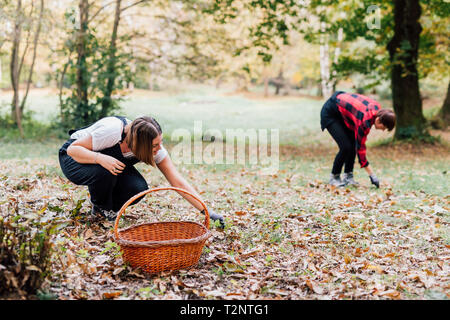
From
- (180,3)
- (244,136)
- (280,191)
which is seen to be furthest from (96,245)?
(244,136)

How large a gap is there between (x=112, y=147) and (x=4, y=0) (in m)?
8.32

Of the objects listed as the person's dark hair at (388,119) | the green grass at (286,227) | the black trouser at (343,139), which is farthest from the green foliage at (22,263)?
the black trouser at (343,139)

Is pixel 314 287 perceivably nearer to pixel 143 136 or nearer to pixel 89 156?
pixel 143 136

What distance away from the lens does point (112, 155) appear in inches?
161

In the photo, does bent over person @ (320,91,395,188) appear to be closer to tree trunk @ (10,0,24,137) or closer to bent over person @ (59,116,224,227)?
bent over person @ (59,116,224,227)

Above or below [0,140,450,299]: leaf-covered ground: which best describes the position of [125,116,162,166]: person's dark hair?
above

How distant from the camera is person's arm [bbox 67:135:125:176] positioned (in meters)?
3.85

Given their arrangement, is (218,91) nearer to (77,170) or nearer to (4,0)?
(4,0)

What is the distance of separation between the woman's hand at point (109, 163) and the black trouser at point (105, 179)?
0.36 feet

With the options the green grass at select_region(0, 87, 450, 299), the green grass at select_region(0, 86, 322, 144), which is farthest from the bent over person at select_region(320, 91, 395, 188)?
the green grass at select_region(0, 86, 322, 144)

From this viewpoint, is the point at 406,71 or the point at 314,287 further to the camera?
the point at 406,71

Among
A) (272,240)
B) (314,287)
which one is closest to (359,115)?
(272,240)

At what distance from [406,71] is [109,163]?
1042 centimetres

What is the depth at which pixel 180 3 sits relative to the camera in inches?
515
